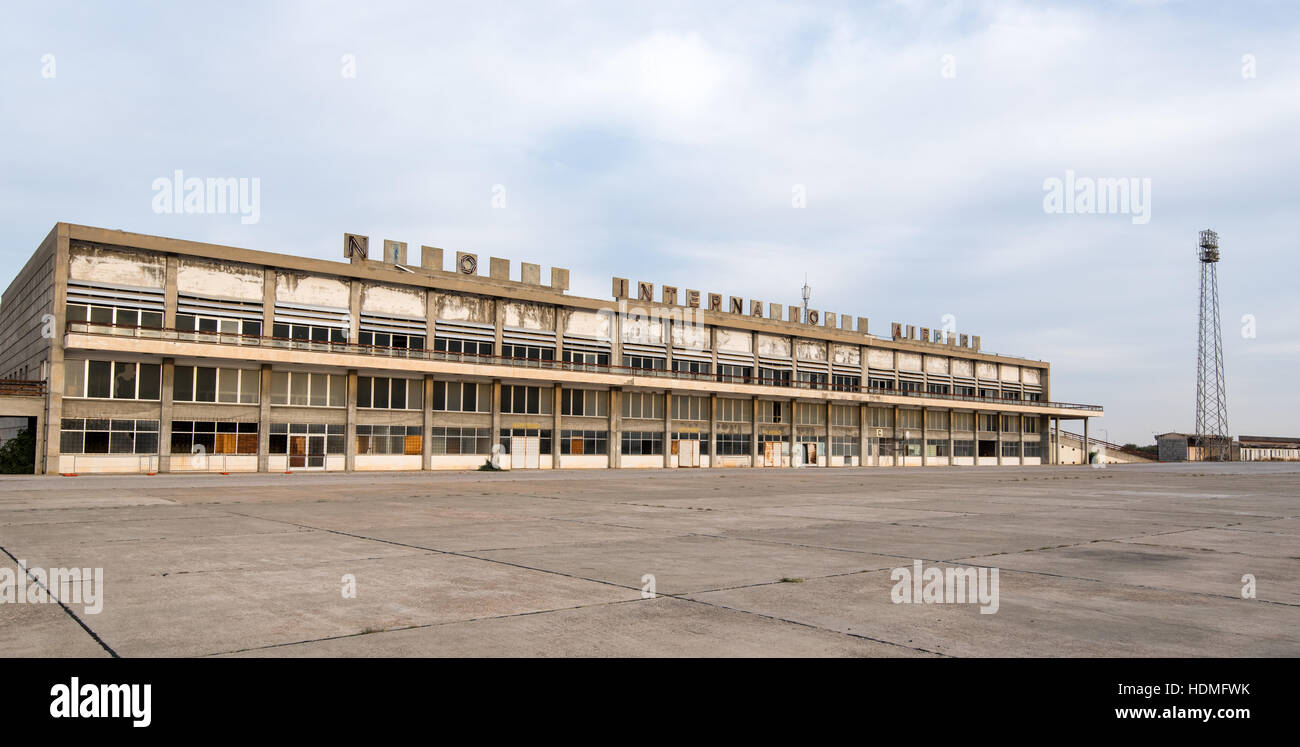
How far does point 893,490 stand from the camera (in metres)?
33.2

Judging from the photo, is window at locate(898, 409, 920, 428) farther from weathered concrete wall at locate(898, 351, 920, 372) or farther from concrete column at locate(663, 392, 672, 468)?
concrete column at locate(663, 392, 672, 468)

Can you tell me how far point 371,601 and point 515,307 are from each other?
5248 cm

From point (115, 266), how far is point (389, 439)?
17.8 m

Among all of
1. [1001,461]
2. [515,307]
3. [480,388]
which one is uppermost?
[515,307]

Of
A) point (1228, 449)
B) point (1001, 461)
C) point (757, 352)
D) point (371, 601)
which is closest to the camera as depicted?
point (371, 601)

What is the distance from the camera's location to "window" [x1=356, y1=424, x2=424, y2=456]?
5266cm

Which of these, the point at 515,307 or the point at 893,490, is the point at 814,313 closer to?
the point at 515,307

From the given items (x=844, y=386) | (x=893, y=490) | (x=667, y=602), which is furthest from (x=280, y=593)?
(x=844, y=386)

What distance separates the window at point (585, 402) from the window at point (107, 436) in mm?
26379

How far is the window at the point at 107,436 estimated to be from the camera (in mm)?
42838

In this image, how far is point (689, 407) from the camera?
70812 mm

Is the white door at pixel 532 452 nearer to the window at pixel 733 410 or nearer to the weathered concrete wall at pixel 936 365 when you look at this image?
the window at pixel 733 410

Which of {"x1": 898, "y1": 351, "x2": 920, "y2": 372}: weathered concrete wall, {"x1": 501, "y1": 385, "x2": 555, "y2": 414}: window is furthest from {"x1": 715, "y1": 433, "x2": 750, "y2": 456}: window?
{"x1": 898, "y1": 351, "x2": 920, "y2": 372}: weathered concrete wall

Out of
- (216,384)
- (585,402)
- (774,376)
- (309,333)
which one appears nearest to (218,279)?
(309,333)
